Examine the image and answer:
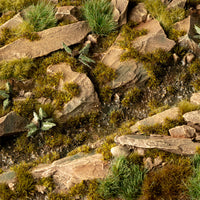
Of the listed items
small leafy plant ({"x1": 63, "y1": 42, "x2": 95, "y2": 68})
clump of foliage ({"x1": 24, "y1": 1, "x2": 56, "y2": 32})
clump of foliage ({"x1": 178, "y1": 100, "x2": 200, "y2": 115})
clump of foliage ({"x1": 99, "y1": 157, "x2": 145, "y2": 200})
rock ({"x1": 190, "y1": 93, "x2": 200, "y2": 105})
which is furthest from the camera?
clump of foliage ({"x1": 24, "y1": 1, "x2": 56, "y2": 32})

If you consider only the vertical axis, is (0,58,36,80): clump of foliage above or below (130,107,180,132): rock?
above

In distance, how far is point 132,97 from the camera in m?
11.1

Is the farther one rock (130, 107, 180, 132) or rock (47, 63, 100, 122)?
rock (47, 63, 100, 122)

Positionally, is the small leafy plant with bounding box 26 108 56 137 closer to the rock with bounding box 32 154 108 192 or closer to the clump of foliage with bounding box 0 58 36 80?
the rock with bounding box 32 154 108 192

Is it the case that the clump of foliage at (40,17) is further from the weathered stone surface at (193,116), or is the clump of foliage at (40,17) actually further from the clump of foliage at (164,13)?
the weathered stone surface at (193,116)

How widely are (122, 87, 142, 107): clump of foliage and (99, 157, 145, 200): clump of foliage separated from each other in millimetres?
3408

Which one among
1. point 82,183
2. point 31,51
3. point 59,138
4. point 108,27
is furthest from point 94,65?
point 82,183

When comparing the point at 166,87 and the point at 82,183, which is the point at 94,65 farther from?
the point at 82,183

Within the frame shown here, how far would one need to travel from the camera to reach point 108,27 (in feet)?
40.1

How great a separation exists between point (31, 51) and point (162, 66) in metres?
5.95

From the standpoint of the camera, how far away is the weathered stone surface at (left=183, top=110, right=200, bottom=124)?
8789mm

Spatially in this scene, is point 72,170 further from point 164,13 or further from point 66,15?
point 164,13

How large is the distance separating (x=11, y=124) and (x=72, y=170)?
3170mm

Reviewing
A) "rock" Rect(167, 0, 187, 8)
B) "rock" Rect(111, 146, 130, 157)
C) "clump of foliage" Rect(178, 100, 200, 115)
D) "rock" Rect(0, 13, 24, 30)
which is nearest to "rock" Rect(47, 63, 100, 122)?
"rock" Rect(111, 146, 130, 157)
